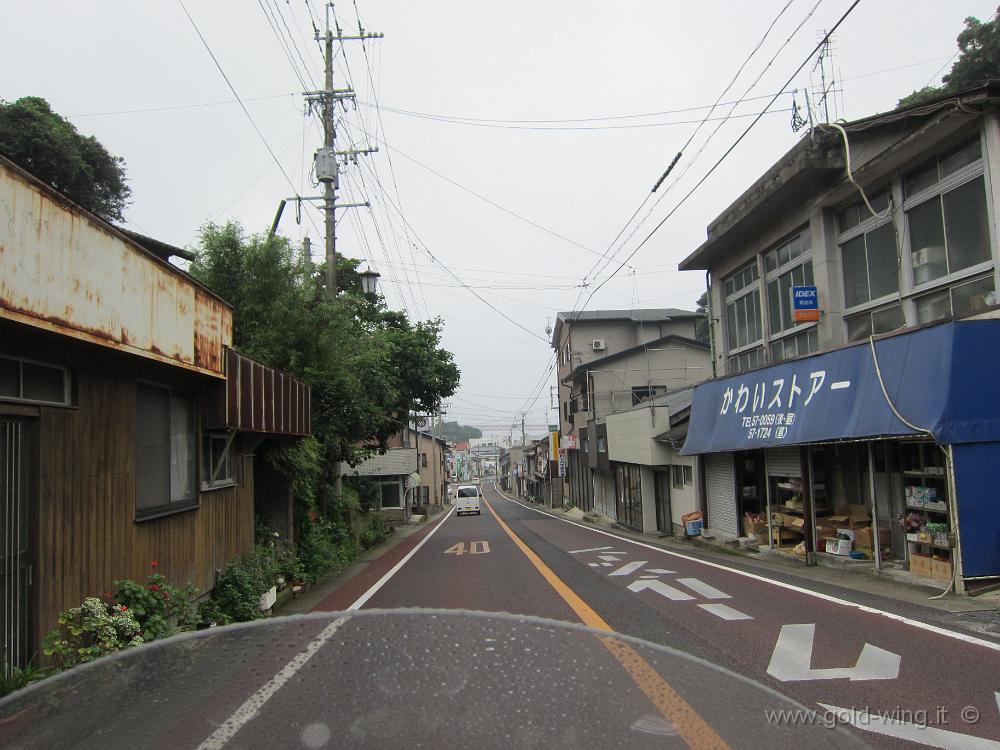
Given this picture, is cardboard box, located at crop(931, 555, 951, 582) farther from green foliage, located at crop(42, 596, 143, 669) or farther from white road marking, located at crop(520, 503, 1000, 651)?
green foliage, located at crop(42, 596, 143, 669)

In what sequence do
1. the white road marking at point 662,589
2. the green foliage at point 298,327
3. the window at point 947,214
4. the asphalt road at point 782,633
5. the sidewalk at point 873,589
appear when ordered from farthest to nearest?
A: the green foliage at point 298,327 < the window at point 947,214 < the white road marking at point 662,589 < the sidewalk at point 873,589 < the asphalt road at point 782,633

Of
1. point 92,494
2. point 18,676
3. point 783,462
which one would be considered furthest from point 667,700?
point 783,462

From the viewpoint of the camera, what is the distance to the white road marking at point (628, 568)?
12.7 metres

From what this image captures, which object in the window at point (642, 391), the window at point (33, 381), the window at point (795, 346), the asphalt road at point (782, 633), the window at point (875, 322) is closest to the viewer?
the asphalt road at point (782, 633)

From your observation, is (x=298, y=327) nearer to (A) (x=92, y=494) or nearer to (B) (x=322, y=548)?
(B) (x=322, y=548)

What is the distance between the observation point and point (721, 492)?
63.8 feet

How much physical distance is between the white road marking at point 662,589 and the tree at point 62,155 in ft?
73.5

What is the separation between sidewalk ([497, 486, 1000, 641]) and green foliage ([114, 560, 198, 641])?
26.8 feet

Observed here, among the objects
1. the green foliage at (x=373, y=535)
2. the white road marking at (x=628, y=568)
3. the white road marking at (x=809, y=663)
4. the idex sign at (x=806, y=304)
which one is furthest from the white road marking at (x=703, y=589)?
the green foliage at (x=373, y=535)

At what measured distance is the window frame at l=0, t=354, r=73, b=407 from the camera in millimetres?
4988

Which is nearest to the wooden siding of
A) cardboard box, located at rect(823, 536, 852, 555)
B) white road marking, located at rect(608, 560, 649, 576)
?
white road marking, located at rect(608, 560, 649, 576)

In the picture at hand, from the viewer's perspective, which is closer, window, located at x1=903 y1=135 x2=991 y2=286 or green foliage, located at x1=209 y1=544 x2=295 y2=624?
green foliage, located at x1=209 y1=544 x2=295 y2=624

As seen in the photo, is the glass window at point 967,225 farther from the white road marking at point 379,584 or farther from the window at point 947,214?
the white road marking at point 379,584

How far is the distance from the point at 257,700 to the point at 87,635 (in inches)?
180
